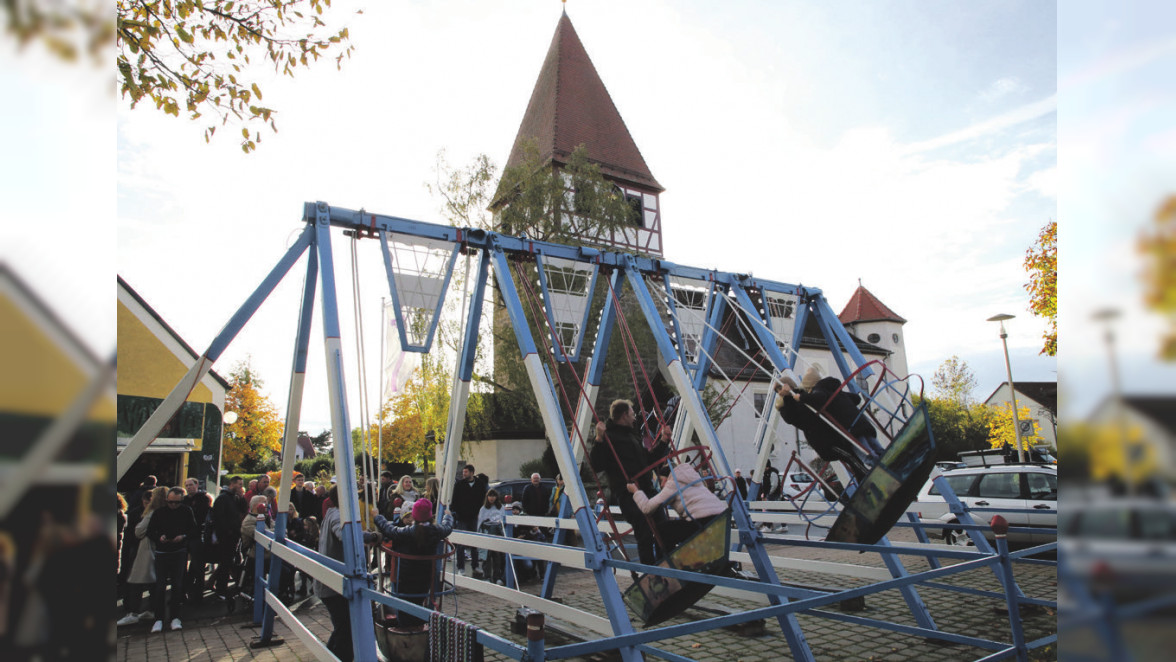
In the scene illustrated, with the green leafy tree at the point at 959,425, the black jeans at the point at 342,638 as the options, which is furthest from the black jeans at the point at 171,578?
the green leafy tree at the point at 959,425

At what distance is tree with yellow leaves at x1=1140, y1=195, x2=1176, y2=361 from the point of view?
1.44 ft

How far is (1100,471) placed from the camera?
0.48m

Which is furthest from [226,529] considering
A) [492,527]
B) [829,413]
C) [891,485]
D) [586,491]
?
[891,485]

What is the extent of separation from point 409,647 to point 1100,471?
562cm

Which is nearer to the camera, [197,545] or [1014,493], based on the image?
[197,545]

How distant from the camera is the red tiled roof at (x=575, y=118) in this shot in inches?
1313

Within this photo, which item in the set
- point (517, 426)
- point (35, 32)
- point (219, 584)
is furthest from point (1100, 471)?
point (517, 426)

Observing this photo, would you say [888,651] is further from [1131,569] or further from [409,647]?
[1131,569]

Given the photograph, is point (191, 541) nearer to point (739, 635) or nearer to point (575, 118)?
point (739, 635)

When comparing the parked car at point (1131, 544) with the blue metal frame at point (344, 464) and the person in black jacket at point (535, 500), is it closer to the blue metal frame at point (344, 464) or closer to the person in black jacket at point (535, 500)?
the blue metal frame at point (344, 464)

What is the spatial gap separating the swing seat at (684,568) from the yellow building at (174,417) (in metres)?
9.85

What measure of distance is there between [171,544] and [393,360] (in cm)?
364

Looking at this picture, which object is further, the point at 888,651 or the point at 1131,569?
the point at 888,651

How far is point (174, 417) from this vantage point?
16.1 meters
